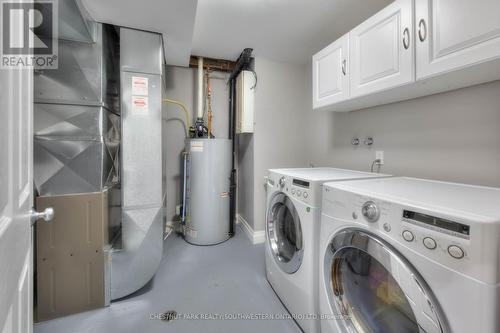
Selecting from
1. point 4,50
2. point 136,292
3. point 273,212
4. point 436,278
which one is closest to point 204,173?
point 273,212

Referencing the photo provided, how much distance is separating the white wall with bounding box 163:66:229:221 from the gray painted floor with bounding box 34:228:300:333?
93 centimetres

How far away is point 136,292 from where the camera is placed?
5.55 ft

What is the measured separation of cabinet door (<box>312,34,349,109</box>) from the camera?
157 centimetres

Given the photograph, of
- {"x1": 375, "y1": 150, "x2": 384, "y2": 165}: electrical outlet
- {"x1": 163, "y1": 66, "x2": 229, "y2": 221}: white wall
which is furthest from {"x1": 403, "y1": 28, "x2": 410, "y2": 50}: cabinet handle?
{"x1": 163, "y1": 66, "x2": 229, "y2": 221}: white wall

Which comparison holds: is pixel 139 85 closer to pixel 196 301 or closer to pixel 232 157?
pixel 232 157

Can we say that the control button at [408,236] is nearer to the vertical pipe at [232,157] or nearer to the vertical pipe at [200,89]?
the vertical pipe at [232,157]

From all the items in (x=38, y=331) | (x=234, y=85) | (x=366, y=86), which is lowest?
(x=38, y=331)

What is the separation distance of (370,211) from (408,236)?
0.16 m

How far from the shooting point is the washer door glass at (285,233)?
1355mm

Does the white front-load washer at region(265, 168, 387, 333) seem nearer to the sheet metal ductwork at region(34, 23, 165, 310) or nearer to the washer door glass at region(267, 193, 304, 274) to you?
the washer door glass at region(267, 193, 304, 274)

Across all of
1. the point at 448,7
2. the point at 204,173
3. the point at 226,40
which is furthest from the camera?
the point at 204,173

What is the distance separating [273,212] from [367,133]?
110 centimetres

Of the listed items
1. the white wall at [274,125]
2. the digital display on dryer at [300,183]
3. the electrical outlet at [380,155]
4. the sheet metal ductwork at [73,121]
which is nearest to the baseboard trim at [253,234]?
the white wall at [274,125]

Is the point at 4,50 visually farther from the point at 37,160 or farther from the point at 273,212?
the point at 273,212
